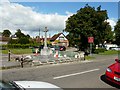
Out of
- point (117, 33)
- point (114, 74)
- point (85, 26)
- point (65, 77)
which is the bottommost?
point (65, 77)

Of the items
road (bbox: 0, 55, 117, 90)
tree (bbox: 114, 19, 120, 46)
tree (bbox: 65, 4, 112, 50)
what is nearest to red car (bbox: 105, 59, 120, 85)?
road (bbox: 0, 55, 117, 90)

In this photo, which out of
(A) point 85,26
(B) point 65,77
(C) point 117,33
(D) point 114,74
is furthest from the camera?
(C) point 117,33

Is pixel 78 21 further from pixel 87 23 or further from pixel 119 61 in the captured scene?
pixel 119 61

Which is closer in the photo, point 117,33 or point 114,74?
point 114,74

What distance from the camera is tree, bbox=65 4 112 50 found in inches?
1428

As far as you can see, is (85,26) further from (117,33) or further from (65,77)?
(117,33)

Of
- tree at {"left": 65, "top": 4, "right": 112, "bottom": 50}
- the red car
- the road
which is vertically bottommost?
the road

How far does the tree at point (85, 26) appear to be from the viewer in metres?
36.3

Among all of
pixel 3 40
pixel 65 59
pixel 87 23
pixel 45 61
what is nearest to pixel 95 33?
pixel 87 23

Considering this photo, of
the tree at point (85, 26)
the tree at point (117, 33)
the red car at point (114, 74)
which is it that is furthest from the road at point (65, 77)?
the tree at point (117, 33)

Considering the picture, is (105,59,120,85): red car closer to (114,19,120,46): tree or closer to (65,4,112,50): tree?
(65,4,112,50): tree

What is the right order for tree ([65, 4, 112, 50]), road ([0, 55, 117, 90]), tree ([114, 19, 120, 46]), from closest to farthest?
road ([0, 55, 117, 90]) → tree ([65, 4, 112, 50]) → tree ([114, 19, 120, 46])

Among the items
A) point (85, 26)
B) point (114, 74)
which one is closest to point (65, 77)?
point (114, 74)

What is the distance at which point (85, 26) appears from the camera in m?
35.7
